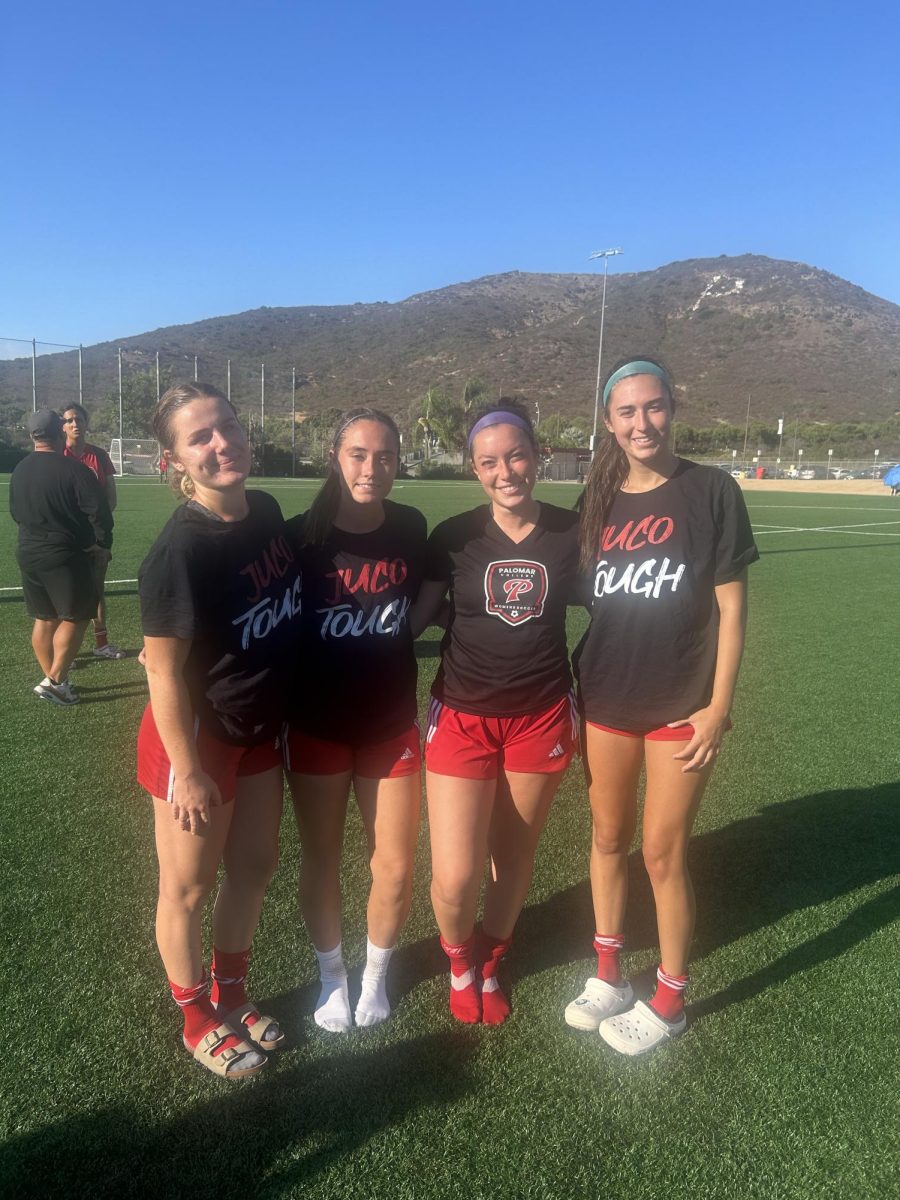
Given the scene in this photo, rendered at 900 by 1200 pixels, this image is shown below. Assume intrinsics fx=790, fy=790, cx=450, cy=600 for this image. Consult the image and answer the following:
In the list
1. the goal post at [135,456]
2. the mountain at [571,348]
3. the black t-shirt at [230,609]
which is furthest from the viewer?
the mountain at [571,348]

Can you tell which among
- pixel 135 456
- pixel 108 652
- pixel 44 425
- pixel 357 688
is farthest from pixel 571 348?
pixel 357 688

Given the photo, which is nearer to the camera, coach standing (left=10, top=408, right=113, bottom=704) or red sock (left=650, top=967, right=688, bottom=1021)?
red sock (left=650, top=967, right=688, bottom=1021)

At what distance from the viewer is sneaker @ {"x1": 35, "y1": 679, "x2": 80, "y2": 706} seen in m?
5.28

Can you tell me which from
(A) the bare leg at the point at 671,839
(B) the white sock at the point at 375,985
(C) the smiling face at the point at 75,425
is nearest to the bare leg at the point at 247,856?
(B) the white sock at the point at 375,985

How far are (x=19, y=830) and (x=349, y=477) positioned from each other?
2.46 m

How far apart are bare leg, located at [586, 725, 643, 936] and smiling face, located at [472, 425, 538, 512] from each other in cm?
75

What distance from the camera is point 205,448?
2.02 metres

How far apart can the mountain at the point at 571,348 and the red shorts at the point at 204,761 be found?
6411 cm

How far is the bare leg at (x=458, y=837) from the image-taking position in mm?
2350

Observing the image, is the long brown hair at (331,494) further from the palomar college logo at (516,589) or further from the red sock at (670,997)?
the red sock at (670,997)

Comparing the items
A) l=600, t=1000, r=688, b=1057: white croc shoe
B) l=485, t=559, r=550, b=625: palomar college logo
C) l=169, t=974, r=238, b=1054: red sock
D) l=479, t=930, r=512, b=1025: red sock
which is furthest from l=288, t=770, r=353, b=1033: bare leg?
l=600, t=1000, r=688, b=1057: white croc shoe

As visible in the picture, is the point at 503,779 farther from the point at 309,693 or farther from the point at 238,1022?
the point at 238,1022

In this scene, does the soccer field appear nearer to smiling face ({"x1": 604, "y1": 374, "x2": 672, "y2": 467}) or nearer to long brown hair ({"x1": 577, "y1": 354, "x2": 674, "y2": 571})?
long brown hair ({"x1": 577, "y1": 354, "x2": 674, "y2": 571})

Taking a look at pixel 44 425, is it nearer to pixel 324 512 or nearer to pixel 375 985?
pixel 324 512
